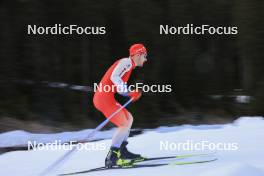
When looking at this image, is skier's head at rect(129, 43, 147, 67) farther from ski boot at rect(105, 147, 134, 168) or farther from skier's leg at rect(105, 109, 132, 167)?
ski boot at rect(105, 147, 134, 168)

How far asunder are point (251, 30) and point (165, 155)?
9.17 meters

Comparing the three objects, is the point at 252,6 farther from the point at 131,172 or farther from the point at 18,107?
the point at 131,172

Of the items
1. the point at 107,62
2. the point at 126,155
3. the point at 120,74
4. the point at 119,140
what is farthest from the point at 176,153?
the point at 107,62

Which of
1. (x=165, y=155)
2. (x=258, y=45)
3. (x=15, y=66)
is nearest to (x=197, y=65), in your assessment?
(x=258, y=45)

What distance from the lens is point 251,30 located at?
48.7ft

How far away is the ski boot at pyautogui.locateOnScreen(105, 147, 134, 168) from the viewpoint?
604 centimetres

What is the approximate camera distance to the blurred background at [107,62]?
48.6 feet

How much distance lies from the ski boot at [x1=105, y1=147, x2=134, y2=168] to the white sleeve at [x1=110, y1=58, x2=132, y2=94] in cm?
79

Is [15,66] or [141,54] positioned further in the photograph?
[15,66]

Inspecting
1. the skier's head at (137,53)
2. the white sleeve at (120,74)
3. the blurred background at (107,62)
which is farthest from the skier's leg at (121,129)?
the blurred background at (107,62)

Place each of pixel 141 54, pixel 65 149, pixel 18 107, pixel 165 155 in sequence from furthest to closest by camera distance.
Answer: pixel 18 107 < pixel 65 149 < pixel 165 155 < pixel 141 54

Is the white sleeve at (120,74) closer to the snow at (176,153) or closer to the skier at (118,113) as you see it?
the skier at (118,113)

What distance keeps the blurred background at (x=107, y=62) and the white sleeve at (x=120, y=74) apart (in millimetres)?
7892

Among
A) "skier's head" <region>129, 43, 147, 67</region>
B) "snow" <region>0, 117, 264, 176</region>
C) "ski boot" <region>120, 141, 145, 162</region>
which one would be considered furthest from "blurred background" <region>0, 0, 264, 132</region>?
"skier's head" <region>129, 43, 147, 67</region>
